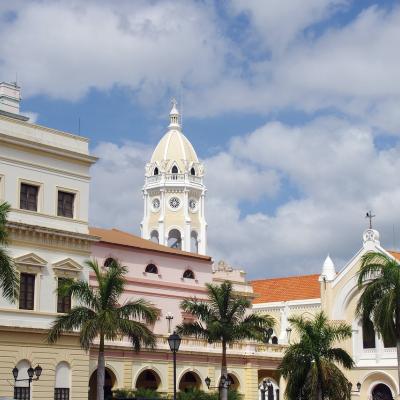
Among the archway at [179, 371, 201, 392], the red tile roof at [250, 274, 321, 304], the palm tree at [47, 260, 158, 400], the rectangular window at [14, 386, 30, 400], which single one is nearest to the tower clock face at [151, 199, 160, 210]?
the red tile roof at [250, 274, 321, 304]

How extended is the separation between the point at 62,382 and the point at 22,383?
2.58 meters

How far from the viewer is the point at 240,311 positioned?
4728 cm

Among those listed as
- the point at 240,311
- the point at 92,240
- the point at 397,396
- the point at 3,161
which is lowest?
the point at 397,396

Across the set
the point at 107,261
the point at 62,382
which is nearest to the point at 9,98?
the point at 107,261

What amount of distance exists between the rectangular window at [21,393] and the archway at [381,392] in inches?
1285

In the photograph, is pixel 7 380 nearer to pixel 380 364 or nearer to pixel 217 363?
pixel 217 363

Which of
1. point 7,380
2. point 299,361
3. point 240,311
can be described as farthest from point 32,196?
point 299,361

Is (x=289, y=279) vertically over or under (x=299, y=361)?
over

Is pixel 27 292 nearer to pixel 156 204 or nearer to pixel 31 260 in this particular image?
pixel 31 260

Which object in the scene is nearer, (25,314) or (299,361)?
(25,314)

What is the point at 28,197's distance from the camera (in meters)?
45.0

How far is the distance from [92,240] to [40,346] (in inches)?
251

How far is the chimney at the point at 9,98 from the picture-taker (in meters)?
48.7

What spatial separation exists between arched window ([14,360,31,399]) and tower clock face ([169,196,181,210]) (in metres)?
63.5
